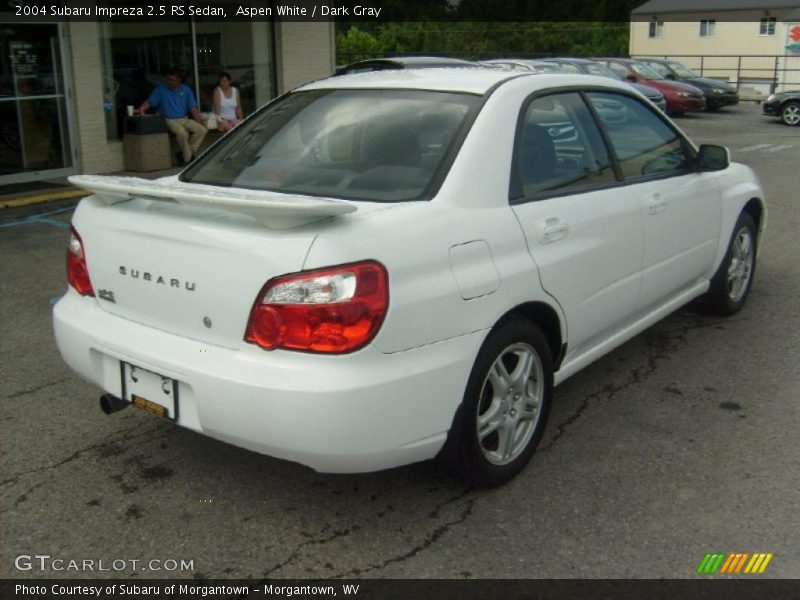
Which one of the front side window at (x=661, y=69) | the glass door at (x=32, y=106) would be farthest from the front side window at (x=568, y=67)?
the glass door at (x=32, y=106)

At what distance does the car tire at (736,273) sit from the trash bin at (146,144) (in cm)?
922

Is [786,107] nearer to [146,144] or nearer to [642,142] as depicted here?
[146,144]

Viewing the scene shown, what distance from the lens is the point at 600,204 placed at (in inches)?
162

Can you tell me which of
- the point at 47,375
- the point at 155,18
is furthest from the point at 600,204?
the point at 155,18

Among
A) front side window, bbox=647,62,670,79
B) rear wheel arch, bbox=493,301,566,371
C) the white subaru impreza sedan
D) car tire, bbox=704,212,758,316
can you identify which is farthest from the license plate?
front side window, bbox=647,62,670,79

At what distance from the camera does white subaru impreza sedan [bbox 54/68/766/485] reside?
300cm

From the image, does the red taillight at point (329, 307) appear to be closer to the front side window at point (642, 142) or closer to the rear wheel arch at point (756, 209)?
the front side window at point (642, 142)

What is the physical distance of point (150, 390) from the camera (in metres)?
3.35

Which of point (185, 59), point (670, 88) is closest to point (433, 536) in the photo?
point (185, 59)

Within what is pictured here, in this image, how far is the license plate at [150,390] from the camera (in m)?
3.27

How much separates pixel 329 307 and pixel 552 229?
122cm

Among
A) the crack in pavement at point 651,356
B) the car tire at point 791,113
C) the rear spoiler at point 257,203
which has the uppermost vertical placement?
the rear spoiler at point 257,203

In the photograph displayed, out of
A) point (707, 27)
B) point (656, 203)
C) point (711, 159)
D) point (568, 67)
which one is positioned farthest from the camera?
point (707, 27)

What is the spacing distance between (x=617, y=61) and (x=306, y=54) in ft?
36.9
